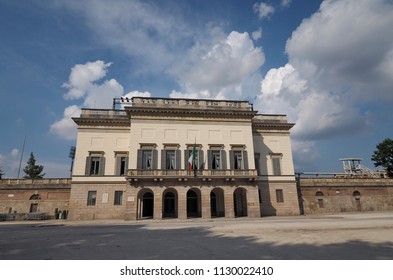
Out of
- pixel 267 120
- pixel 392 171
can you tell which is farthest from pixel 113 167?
pixel 392 171

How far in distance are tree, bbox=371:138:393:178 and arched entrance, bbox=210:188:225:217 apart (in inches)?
1244

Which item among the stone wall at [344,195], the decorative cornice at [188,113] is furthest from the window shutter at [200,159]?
the stone wall at [344,195]

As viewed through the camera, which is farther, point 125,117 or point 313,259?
point 125,117

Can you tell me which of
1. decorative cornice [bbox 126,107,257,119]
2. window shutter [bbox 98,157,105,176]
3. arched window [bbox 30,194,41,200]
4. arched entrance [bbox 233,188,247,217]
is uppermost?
decorative cornice [bbox 126,107,257,119]

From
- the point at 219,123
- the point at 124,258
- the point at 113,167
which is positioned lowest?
the point at 124,258

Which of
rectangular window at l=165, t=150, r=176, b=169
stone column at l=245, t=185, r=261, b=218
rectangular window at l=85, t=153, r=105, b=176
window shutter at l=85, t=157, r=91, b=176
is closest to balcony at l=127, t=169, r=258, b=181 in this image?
rectangular window at l=165, t=150, r=176, b=169

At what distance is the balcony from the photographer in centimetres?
2602

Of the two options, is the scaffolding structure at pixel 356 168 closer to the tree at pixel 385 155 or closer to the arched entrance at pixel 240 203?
the tree at pixel 385 155

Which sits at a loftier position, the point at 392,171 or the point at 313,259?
the point at 392,171

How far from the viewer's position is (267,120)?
108 feet

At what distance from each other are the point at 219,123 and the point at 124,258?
2336 cm

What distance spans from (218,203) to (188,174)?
20.8ft

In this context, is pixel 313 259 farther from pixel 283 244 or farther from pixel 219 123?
pixel 219 123

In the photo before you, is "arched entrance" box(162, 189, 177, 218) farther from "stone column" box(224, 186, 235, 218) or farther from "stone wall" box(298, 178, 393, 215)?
"stone wall" box(298, 178, 393, 215)
